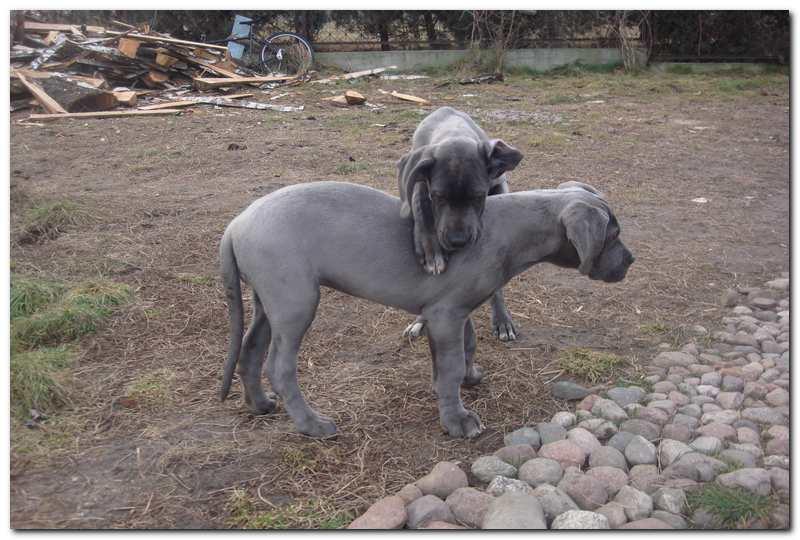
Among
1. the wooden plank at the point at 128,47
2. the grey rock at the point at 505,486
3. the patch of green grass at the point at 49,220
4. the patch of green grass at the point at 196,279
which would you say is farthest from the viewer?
the wooden plank at the point at 128,47

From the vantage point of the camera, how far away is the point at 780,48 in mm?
18281

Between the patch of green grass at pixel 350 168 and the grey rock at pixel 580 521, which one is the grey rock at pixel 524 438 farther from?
the patch of green grass at pixel 350 168

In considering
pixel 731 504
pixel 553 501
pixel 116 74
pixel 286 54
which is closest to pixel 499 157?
pixel 553 501

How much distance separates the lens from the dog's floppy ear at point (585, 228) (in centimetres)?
338

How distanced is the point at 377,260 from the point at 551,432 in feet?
4.03

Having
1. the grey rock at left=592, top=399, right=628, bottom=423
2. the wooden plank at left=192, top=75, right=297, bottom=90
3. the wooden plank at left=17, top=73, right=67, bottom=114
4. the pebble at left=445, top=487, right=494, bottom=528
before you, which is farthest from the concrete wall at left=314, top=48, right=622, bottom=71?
the pebble at left=445, top=487, right=494, bottom=528

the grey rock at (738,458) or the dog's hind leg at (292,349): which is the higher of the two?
the dog's hind leg at (292,349)

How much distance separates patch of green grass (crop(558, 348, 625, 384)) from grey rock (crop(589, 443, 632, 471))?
0.80 metres

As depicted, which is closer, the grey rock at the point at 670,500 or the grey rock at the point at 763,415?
the grey rock at the point at 670,500

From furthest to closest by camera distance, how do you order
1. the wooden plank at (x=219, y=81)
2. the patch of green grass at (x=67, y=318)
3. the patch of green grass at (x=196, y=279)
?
1. the wooden plank at (x=219, y=81)
2. the patch of green grass at (x=196, y=279)
3. the patch of green grass at (x=67, y=318)

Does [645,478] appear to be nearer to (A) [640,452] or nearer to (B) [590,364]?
(A) [640,452]

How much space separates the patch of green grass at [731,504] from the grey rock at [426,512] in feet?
3.34

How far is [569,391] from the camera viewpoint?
13.5ft

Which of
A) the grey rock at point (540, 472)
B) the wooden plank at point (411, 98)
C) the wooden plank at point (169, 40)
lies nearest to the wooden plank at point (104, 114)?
the wooden plank at point (169, 40)
